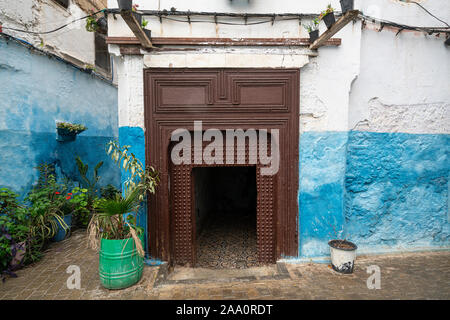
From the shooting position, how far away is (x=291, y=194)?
13.5 feet

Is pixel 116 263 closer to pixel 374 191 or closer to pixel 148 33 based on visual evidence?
pixel 148 33

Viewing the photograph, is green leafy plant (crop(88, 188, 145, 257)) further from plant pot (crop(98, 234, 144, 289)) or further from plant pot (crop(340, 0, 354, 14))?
plant pot (crop(340, 0, 354, 14))

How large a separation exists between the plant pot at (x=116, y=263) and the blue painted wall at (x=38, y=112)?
2.59m

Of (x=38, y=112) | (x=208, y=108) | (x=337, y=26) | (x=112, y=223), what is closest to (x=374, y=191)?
(x=337, y=26)

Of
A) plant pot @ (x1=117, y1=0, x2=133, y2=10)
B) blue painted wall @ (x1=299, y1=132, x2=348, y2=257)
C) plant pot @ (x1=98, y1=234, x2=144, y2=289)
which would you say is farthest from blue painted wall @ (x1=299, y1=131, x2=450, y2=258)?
plant pot @ (x1=117, y1=0, x2=133, y2=10)

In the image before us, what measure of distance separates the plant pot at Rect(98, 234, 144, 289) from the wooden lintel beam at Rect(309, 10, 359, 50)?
403cm

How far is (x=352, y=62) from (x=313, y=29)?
87cm

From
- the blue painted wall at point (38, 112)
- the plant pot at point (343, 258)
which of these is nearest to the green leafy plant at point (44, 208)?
the blue painted wall at point (38, 112)

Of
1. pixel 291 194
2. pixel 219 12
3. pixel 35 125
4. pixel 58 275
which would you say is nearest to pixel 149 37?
pixel 219 12

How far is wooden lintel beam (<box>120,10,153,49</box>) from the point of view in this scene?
9.40 ft

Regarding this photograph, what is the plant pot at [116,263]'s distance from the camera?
3.30m

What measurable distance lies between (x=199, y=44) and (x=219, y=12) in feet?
2.11

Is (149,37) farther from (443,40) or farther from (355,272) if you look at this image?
(443,40)

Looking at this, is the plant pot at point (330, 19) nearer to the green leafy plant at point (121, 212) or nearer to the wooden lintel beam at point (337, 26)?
the wooden lintel beam at point (337, 26)
